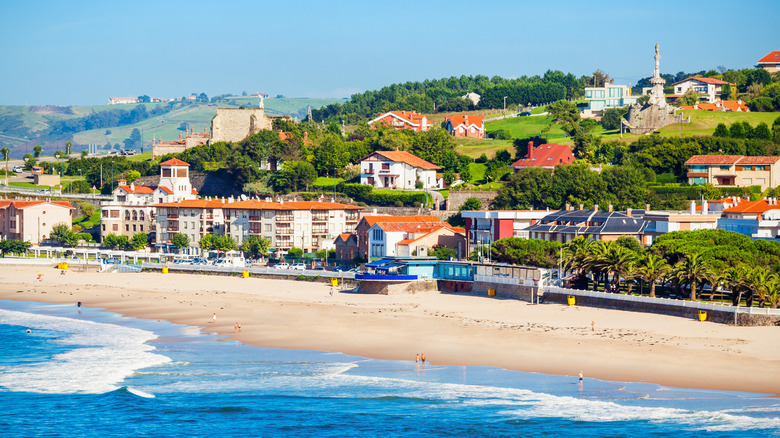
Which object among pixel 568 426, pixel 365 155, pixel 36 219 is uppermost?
pixel 365 155

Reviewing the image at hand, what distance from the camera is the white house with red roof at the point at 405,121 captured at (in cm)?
15138

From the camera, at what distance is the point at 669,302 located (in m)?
55.1

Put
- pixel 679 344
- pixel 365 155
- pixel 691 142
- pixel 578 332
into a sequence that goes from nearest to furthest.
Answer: pixel 679 344
pixel 578 332
pixel 691 142
pixel 365 155

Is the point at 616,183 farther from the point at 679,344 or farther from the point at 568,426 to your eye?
the point at 568,426

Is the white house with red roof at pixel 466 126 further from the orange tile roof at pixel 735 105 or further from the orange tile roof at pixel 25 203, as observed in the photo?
the orange tile roof at pixel 25 203

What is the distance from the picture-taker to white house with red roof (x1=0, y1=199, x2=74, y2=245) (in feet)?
362

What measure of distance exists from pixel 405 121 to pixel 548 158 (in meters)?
46.9

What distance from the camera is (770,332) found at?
4912 centimetres

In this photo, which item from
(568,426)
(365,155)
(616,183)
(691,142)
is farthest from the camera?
(365,155)

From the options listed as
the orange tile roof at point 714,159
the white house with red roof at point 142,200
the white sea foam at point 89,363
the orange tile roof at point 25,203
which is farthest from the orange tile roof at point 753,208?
the orange tile roof at point 25,203

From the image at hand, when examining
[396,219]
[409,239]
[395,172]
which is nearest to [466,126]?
[395,172]

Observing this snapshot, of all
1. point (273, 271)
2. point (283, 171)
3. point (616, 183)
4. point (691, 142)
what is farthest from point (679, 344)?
point (283, 171)

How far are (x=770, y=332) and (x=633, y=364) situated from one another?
336 inches

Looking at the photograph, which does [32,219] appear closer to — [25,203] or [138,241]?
[25,203]
